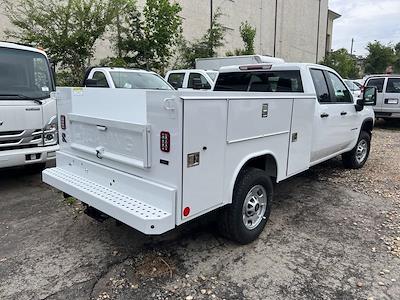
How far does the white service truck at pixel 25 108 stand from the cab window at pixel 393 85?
12134mm

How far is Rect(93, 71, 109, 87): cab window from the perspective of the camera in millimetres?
8477

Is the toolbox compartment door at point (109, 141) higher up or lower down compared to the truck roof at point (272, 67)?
lower down

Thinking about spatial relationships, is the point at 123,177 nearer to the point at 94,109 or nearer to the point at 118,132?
the point at 118,132

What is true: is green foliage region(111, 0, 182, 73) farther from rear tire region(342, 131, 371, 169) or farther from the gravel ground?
the gravel ground

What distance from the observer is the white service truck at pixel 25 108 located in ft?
16.9

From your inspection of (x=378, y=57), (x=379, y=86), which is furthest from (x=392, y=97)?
(x=378, y=57)

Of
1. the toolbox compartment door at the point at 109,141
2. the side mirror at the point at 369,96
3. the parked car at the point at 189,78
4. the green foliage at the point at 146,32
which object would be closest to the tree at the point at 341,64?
the green foliage at the point at 146,32

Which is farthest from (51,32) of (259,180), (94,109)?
(259,180)

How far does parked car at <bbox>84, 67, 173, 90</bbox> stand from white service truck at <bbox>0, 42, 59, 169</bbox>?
2314mm

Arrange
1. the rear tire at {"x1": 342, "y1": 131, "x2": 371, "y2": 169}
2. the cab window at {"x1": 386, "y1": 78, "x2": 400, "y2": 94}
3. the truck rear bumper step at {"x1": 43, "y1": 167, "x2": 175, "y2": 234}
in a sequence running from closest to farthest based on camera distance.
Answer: the truck rear bumper step at {"x1": 43, "y1": 167, "x2": 175, "y2": 234} < the rear tire at {"x1": 342, "y1": 131, "x2": 371, "y2": 169} < the cab window at {"x1": 386, "y1": 78, "x2": 400, "y2": 94}

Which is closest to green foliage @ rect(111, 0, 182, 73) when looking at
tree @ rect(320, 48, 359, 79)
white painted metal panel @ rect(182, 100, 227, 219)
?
Answer: white painted metal panel @ rect(182, 100, 227, 219)

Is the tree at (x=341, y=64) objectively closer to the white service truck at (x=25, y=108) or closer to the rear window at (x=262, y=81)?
the rear window at (x=262, y=81)

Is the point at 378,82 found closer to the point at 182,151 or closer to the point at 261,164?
the point at 261,164

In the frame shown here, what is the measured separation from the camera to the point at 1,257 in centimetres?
346
